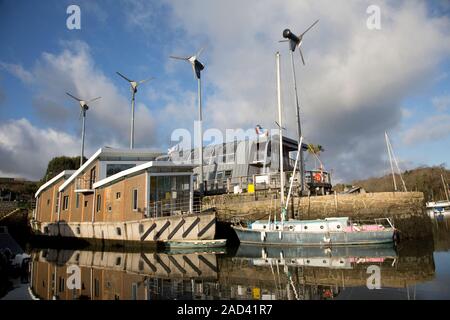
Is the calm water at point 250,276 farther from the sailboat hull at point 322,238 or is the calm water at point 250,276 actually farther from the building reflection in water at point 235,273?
the sailboat hull at point 322,238

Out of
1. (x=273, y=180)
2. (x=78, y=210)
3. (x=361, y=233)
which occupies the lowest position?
(x=361, y=233)

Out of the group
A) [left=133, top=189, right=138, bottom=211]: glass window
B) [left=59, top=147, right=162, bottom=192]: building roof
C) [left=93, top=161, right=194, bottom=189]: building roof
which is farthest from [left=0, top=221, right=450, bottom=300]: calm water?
[left=59, top=147, right=162, bottom=192]: building roof

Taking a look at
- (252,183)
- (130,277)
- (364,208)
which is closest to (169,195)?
(252,183)

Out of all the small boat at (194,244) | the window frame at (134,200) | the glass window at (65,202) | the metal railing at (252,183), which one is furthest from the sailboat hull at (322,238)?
the glass window at (65,202)

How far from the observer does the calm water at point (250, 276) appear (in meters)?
12.0

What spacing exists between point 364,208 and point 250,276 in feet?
55.5

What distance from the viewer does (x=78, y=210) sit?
125 feet

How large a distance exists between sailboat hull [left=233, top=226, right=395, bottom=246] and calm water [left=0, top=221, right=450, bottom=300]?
29.0 inches

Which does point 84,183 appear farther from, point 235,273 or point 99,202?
point 235,273

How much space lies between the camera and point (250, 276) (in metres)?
15.2

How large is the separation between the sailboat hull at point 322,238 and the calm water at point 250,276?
0.74 metres
